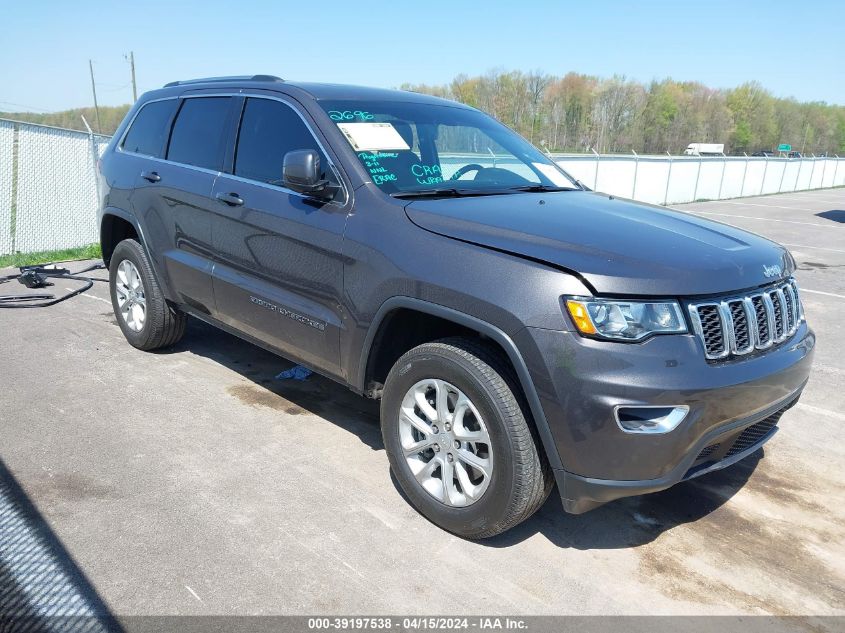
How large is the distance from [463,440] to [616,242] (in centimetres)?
106

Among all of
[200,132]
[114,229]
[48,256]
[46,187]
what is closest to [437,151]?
[200,132]

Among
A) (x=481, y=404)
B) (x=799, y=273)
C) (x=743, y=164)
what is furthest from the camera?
(x=743, y=164)

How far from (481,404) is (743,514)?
1625 millimetres

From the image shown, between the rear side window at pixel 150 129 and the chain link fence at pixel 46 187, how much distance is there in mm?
5045

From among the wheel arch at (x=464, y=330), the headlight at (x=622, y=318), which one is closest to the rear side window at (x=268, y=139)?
the wheel arch at (x=464, y=330)

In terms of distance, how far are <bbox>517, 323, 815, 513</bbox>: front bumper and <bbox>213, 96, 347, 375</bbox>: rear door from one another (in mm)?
1289

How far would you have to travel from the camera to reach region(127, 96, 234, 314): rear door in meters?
4.39

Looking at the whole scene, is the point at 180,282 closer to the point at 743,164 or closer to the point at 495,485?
the point at 495,485

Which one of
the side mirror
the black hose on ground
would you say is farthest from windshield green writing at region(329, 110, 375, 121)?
the black hose on ground

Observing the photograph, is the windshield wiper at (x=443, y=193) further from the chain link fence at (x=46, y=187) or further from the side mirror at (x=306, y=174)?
the chain link fence at (x=46, y=187)

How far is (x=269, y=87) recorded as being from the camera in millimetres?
4102

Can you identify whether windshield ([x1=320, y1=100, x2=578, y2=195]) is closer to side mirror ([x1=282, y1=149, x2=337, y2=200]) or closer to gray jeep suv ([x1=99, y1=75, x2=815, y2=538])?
gray jeep suv ([x1=99, y1=75, x2=815, y2=538])

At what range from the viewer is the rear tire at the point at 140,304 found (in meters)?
5.09

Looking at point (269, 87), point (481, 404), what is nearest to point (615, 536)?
point (481, 404)
